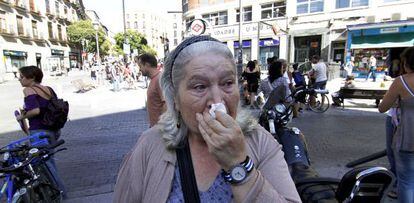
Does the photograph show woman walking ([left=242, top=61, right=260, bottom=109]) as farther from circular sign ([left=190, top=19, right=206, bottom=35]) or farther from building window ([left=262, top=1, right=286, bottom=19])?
building window ([left=262, top=1, right=286, bottom=19])

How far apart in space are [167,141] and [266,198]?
580 millimetres

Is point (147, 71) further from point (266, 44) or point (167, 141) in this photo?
point (266, 44)

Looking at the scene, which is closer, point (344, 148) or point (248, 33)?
point (344, 148)

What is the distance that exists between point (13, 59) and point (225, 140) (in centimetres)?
4275

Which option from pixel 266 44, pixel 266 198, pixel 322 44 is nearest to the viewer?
pixel 266 198

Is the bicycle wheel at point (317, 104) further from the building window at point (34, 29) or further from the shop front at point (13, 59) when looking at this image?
the building window at point (34, 29)

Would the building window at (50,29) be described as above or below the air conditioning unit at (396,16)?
above

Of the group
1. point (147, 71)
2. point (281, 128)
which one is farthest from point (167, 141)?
point (147, 71)

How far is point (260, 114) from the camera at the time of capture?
10.2 feet

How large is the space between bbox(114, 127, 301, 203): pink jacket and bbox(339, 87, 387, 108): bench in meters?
9.84

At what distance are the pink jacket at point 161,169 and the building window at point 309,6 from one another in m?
26.3

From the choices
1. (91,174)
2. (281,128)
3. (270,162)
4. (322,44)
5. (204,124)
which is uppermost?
(322,44)

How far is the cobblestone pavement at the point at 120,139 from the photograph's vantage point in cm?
475

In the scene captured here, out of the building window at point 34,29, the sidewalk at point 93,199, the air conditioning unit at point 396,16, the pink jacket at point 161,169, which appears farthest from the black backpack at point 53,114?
the building window at point 34,29
